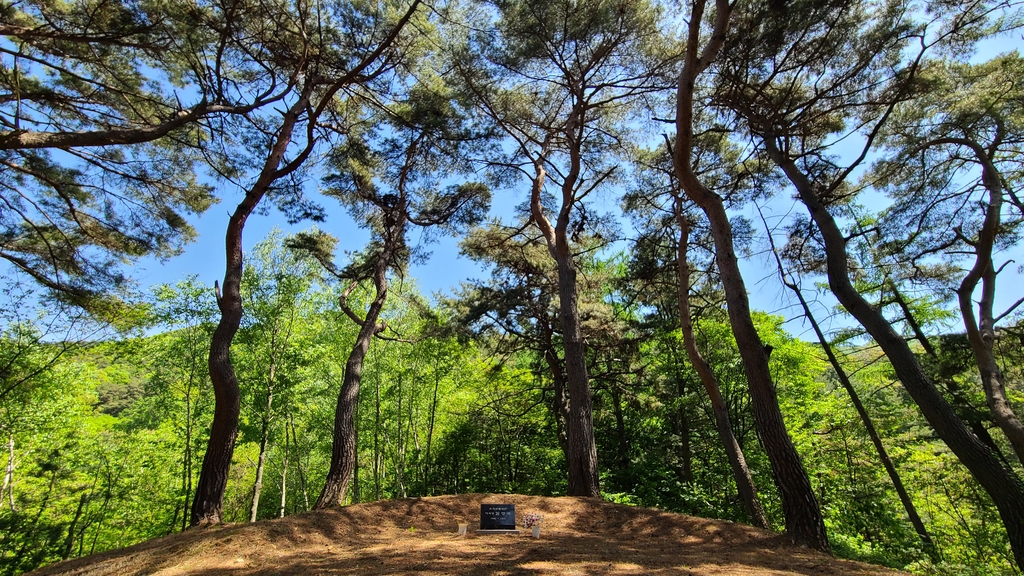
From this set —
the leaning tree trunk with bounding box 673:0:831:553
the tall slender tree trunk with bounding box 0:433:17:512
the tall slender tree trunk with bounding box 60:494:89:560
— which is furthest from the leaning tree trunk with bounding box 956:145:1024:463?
the tall slender tree trunk with bounding box 0:433:17:512

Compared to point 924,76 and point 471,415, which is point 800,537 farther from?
point 471,415

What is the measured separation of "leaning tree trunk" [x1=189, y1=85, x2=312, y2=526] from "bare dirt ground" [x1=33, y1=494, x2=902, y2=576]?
1.57 ft

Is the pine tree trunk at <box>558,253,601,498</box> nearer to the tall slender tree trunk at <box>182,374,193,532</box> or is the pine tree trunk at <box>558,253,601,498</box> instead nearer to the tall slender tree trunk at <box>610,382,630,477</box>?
the tall slender tree trunk at <box>610,382,630,477</box>

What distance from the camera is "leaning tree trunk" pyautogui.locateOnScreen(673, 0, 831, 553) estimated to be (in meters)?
3.96

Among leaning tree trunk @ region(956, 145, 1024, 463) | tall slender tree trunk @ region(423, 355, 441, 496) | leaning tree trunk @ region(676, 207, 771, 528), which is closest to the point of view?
leaning tree trunk @ region(956, 145, 1024, 463)

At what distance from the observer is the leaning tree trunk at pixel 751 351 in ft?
13.0

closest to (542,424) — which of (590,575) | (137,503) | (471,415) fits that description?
(471,415)

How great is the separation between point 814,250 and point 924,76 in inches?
119

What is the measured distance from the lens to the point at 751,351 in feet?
14.2

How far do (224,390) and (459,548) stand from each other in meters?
3.15

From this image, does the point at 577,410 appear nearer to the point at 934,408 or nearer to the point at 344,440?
A: the point at 344,440

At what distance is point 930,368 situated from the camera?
8617 mm

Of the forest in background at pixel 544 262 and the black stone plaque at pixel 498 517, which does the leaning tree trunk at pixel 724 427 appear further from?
the black stone plaque at pixel 498 517

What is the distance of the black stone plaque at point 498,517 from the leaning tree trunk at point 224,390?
2.82m
